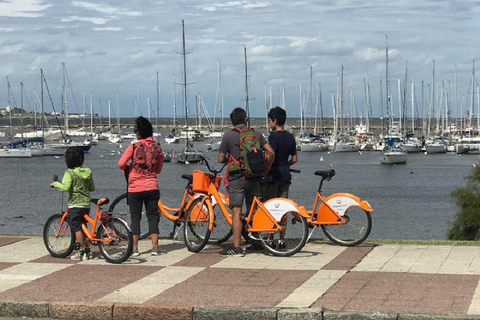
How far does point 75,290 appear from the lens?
994 centimetres

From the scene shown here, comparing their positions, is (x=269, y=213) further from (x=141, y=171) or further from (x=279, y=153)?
(x=141, y=171)

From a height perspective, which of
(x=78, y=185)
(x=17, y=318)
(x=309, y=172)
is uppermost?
(x=78, y=185)

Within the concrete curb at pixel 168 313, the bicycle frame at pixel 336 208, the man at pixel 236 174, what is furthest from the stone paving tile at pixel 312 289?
the bicycle frame at pixel 336 208

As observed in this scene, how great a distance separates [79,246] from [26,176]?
237ft

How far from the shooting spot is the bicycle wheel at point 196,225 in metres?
12.6

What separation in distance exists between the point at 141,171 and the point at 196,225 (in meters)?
1.14

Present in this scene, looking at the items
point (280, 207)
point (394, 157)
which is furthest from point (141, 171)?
point (394, 157)

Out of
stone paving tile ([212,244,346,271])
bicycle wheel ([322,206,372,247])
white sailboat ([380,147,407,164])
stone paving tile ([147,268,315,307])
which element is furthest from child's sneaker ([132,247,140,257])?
white sailboat ([380,147,407,164])

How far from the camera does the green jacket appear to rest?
39.7 feet

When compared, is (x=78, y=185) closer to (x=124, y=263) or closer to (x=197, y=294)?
(x=124, y=263)

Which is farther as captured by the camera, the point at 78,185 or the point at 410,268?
the point at 78,185

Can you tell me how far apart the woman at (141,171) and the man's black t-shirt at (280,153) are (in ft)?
5.13

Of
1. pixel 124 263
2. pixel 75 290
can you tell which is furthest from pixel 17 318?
pixel 124 263

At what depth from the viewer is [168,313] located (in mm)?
8938
